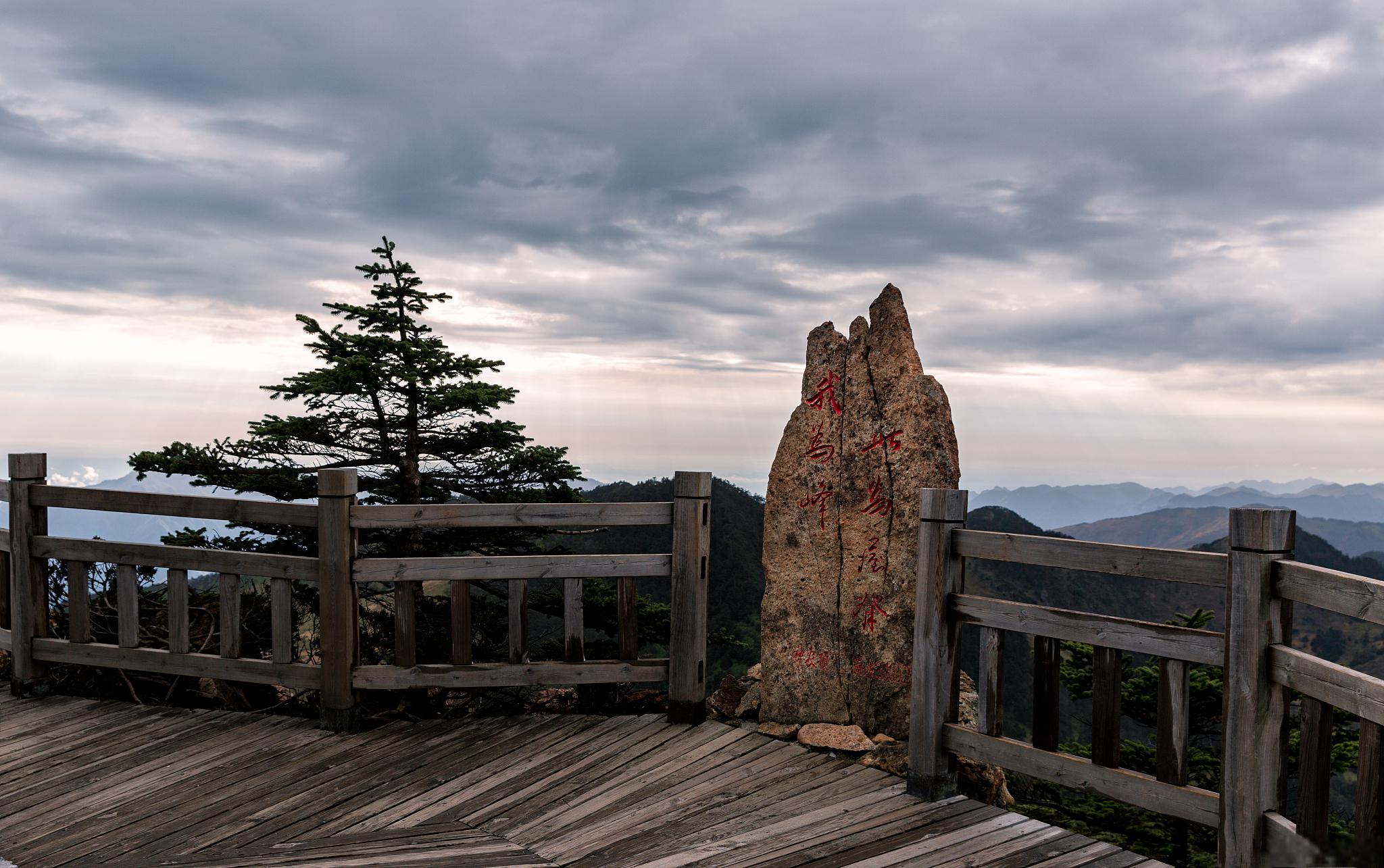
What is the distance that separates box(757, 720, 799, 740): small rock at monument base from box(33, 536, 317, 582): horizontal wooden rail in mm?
2800

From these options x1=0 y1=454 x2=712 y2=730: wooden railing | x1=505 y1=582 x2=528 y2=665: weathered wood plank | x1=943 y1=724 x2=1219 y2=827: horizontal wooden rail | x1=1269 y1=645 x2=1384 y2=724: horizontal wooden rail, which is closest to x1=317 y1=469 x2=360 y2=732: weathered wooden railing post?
x1=0 y1=454 x2=712 y2=730: wooden railing

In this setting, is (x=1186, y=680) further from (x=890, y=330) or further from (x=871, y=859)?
(x=890, y=330)

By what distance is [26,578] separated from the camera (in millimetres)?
6324

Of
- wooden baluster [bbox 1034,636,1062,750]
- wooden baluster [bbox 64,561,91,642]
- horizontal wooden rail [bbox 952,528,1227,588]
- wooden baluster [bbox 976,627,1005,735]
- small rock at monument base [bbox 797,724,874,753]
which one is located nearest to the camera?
horizontal wooden rail [bbox 952,528,1227,588]

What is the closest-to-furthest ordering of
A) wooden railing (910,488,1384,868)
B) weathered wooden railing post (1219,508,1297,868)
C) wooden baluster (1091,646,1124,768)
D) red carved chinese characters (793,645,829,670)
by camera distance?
wooden railing (910,488,1384,868) → weathered wooden railing post (1219,508,1297,868) → wooden baluster (1091,646,1124,768) → red carved chinese characters (793,645,829,670)

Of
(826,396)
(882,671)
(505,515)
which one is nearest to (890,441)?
(826,396)

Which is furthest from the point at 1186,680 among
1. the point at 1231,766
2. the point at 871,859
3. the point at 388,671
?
the point at 388,671

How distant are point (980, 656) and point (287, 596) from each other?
3960 mm

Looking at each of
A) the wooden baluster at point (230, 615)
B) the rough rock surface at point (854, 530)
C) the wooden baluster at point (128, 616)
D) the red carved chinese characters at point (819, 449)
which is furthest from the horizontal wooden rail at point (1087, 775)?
the wooden baluster at point (128, 616)

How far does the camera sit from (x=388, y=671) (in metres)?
5.52

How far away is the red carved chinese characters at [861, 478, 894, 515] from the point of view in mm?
5570

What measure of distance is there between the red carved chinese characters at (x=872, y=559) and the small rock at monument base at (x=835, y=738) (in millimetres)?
913

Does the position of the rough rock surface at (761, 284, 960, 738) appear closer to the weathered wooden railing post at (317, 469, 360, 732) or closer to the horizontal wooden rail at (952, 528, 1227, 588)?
the horizontal wooden rail at (952, 528, 1227, 588)

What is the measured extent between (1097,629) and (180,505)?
526 cm
